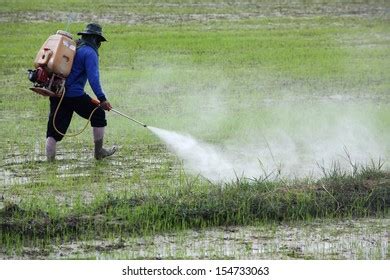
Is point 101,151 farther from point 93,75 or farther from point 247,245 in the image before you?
point 247,245

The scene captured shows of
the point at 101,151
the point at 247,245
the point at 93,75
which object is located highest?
the point at 93,75

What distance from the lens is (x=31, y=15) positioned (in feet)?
64.8

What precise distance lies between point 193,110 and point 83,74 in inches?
147

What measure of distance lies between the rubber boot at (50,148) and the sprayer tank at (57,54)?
2.57ft

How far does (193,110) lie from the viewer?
46.0 ft

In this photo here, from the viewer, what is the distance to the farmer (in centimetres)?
1025

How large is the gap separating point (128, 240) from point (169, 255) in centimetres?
49

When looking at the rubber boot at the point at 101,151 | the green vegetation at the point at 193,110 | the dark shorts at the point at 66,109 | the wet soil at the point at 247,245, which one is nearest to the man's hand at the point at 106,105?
the dark shorts at the point at 66,109

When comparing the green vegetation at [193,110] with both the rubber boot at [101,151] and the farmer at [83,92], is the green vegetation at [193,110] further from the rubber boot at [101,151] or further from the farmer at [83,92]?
the farmer at [83,92]

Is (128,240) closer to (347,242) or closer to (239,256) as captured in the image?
(239,256)

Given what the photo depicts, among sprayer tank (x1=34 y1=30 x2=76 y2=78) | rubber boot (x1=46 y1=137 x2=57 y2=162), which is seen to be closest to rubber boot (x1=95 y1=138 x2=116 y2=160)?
rubber boot (x1=46 y1=137 x2=57 y2=162)

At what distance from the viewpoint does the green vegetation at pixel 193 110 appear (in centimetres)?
870

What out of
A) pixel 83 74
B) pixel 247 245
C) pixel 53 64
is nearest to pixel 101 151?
pixel 83 74
